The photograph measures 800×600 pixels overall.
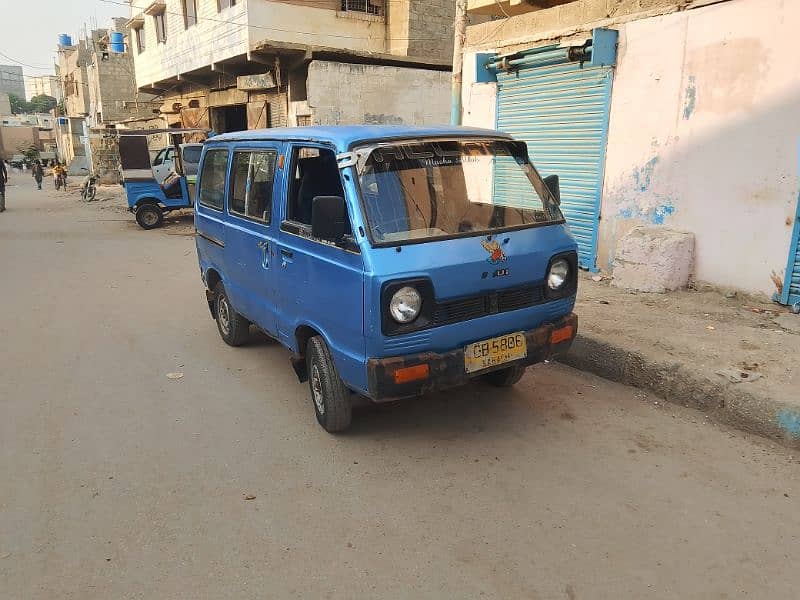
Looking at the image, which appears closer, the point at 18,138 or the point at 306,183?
the point at 306,183

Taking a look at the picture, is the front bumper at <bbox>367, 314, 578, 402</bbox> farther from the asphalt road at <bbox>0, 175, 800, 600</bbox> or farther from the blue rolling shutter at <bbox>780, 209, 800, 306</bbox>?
the blue rolling shutter at <bbox>780, 209, 800, 306</bbox>

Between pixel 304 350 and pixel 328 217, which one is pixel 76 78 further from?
pixel 328 217

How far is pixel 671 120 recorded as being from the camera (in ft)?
21.5

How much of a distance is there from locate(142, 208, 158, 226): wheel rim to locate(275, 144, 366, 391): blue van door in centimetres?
1218

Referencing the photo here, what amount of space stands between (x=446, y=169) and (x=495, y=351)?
3.89 feet

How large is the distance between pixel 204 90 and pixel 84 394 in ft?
61.0

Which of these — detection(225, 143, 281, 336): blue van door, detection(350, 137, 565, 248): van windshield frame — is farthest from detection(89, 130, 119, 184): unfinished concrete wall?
detection(350, 137, 565, 248): van windshield frame

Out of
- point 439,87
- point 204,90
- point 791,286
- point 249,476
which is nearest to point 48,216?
point 204,90

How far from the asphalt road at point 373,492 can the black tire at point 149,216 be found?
10.3 meters

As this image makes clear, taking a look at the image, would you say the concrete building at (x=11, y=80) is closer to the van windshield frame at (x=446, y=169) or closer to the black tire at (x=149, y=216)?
the black tire at (x=149, y=216)

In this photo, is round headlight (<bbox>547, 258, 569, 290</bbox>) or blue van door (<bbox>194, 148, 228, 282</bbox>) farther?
blue van door (<bbox>194, 148, 228, 282</bbox>)

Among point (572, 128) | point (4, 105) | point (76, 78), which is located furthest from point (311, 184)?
point (4, 105)

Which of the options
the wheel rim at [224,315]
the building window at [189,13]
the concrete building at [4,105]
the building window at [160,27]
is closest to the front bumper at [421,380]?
the wheel rim at [224,315]

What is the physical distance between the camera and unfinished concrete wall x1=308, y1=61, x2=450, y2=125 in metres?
14.8
